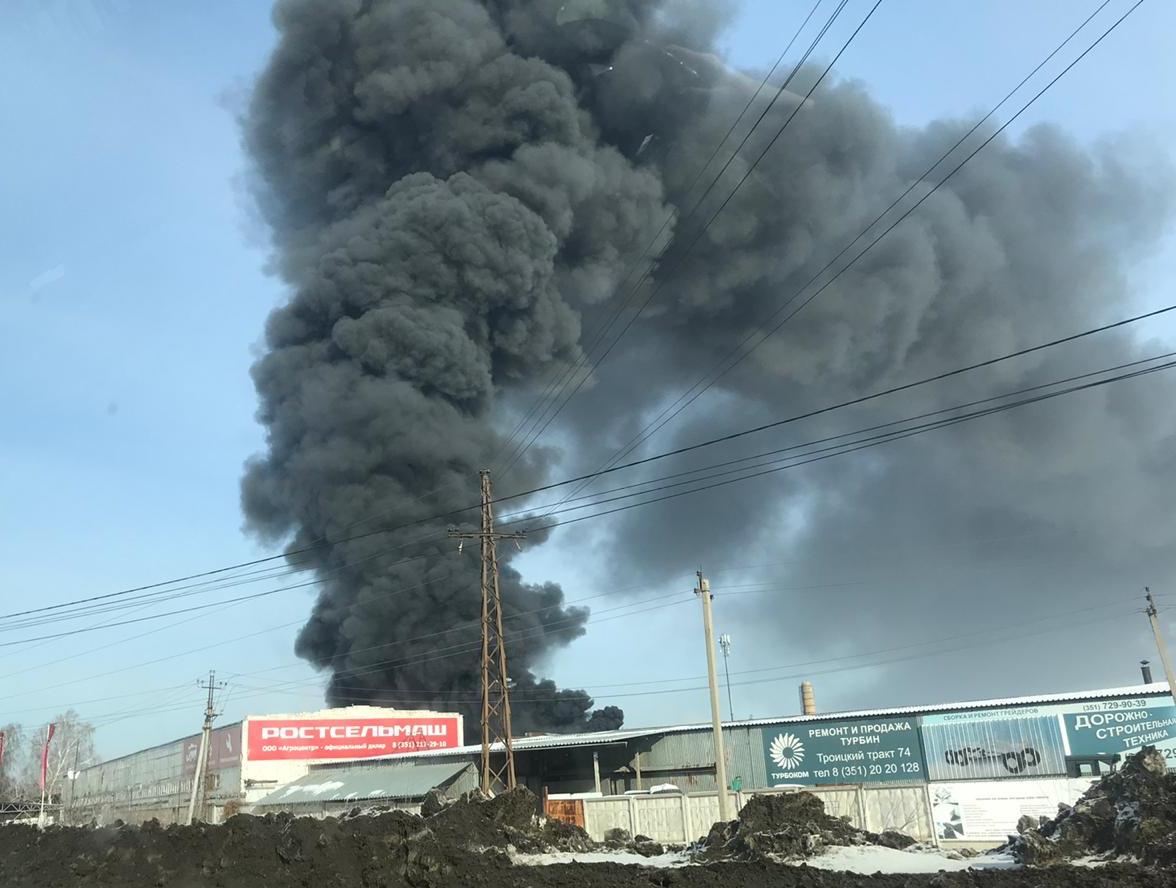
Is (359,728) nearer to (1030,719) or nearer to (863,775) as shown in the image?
(863,775)

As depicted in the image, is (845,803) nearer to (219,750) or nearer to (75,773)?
(219,750)

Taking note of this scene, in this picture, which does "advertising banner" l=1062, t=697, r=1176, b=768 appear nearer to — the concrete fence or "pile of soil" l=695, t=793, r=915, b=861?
the concrete fence

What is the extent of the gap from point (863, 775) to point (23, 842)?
23667 mm

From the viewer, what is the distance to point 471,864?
13.1m

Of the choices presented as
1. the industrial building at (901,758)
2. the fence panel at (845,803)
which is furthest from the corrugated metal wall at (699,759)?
the fence panel at (845,803)

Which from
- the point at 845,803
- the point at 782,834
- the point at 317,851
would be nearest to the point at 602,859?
the point at 782,834

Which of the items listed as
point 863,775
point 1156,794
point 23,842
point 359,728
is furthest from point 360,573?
point 1156,794

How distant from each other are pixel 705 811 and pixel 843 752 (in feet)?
30.3

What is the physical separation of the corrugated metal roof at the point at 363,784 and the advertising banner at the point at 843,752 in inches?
439

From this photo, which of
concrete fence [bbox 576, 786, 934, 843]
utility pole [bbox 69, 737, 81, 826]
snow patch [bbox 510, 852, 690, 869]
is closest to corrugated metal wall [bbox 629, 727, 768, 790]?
concrete fence [bbox 576, 786, 934, 843]

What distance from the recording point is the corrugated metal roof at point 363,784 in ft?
114

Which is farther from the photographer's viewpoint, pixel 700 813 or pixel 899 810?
pixel 700 813

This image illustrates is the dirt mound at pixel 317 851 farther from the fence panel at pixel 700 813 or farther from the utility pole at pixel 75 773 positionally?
the utility pole at pixel 75 773

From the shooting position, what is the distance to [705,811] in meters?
23.6
